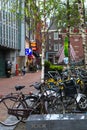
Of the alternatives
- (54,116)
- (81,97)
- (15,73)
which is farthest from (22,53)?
(54,116)

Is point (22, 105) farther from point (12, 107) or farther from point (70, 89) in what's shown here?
point (70, 89)

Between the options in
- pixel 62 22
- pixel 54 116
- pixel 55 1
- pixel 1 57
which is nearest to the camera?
pixel 54 116

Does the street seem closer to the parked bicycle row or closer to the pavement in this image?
the pavement

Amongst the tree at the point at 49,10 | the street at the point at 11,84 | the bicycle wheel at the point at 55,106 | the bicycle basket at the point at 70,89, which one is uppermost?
the tree at the point at 49,10

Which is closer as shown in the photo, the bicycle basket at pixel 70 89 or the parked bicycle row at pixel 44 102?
the parked bicycle row at pixel 44 102

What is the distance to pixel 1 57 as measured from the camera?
45.1 m

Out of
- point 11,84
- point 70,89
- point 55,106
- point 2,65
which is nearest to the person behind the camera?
point 55,106

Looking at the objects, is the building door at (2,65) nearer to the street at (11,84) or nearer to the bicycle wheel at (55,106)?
the street at (11,84)

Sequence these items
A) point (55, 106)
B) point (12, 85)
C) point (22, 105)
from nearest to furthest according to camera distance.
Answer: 1. point (22, 105)
2. point (55, 106)
3. point (12, 85)

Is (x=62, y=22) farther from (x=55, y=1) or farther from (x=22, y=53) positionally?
(x=22, y=53)

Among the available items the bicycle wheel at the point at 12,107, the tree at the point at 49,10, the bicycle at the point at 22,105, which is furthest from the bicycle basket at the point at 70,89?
the tree at the point at 49,10

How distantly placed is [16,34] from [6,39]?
21.8ft

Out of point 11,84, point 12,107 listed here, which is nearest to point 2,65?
point 11,84

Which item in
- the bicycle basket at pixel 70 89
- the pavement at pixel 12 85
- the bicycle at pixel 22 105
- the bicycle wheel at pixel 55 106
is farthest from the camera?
the bicycle basket at pixel 70 89
